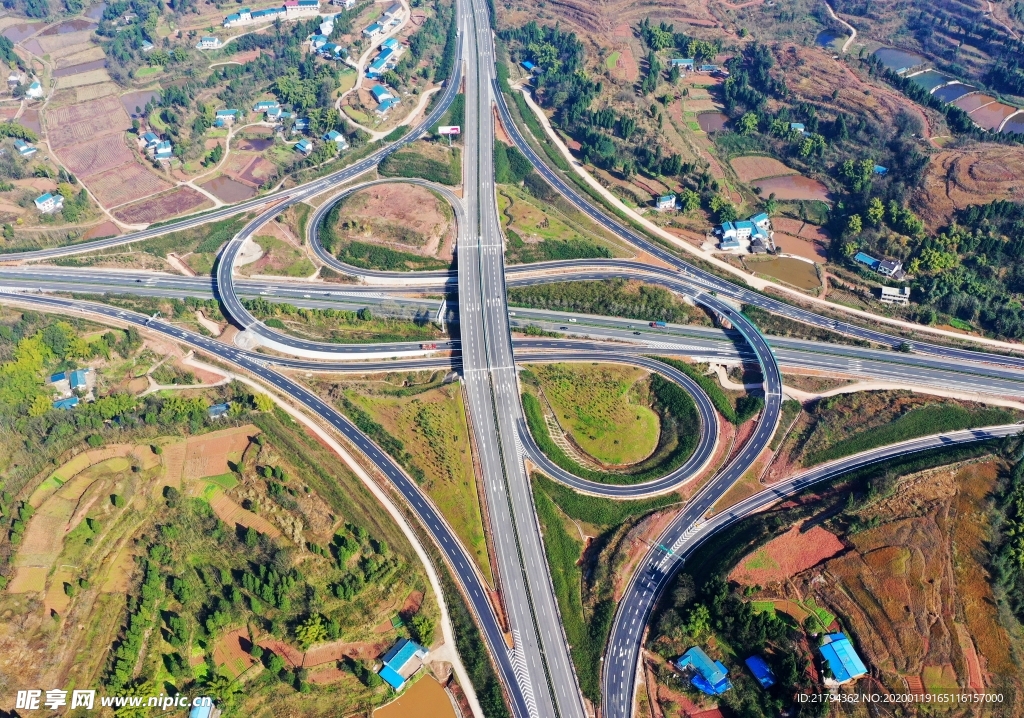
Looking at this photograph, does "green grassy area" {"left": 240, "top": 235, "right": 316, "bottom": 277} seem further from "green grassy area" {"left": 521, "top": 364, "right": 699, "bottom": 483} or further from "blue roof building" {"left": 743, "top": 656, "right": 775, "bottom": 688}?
"blue roof building" {"left": 743, "top": 656, "right": 775, "bottom": 688}

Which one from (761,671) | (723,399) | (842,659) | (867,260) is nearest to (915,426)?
(723,399)

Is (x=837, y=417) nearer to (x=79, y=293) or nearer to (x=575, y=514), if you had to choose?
(x=575, y=514)

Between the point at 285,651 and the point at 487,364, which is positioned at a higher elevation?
the point at 487,364

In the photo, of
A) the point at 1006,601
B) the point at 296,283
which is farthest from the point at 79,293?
the point at 1006,601

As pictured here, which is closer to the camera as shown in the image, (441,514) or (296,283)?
(441,514)

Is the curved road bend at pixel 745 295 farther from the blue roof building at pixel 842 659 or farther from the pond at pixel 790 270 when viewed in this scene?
the blue roof building at pixel 842 659

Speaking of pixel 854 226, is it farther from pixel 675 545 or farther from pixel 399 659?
pixel 399 659
